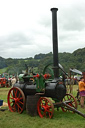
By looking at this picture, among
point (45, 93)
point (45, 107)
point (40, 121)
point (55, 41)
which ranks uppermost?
point (55, 41)

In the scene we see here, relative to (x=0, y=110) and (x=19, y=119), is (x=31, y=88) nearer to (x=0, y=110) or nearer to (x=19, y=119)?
(x=19, y=119)

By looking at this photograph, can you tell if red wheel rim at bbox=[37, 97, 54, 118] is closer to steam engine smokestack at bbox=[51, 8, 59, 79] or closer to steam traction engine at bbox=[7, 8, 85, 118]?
steam traction engine at bbox=[7, 8, 85, 118]

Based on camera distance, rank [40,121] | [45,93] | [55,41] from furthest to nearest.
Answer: [55,41] → [45,93] → [40,121]

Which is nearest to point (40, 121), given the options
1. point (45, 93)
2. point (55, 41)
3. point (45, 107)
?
point (45, 107)

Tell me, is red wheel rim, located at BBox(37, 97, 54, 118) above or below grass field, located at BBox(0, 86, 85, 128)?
above

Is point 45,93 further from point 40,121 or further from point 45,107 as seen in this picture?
point 40,121

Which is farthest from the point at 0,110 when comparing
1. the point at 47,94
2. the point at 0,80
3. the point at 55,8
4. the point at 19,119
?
the point at 0,80

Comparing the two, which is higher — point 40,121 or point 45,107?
point 45,107

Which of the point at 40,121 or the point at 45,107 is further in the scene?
the point at 45,107

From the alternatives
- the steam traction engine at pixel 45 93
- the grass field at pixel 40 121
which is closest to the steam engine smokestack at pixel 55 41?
the steam traction engine at pixel 45 93

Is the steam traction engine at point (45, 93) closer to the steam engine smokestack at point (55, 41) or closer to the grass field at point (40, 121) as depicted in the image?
the steam engine smokestack at point (55, 41)

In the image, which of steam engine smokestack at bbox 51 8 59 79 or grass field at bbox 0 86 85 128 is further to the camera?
steam engine smokestack at bbox 51 8 59 79

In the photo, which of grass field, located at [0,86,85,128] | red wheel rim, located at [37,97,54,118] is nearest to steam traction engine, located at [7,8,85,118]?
red wheel rim, located at [37,97,54,118]

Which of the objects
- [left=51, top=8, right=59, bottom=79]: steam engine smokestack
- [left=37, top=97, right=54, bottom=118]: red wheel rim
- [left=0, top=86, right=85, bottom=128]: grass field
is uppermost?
[left=51, top=8, right=59, bottom=79]: steam engine smokestack
